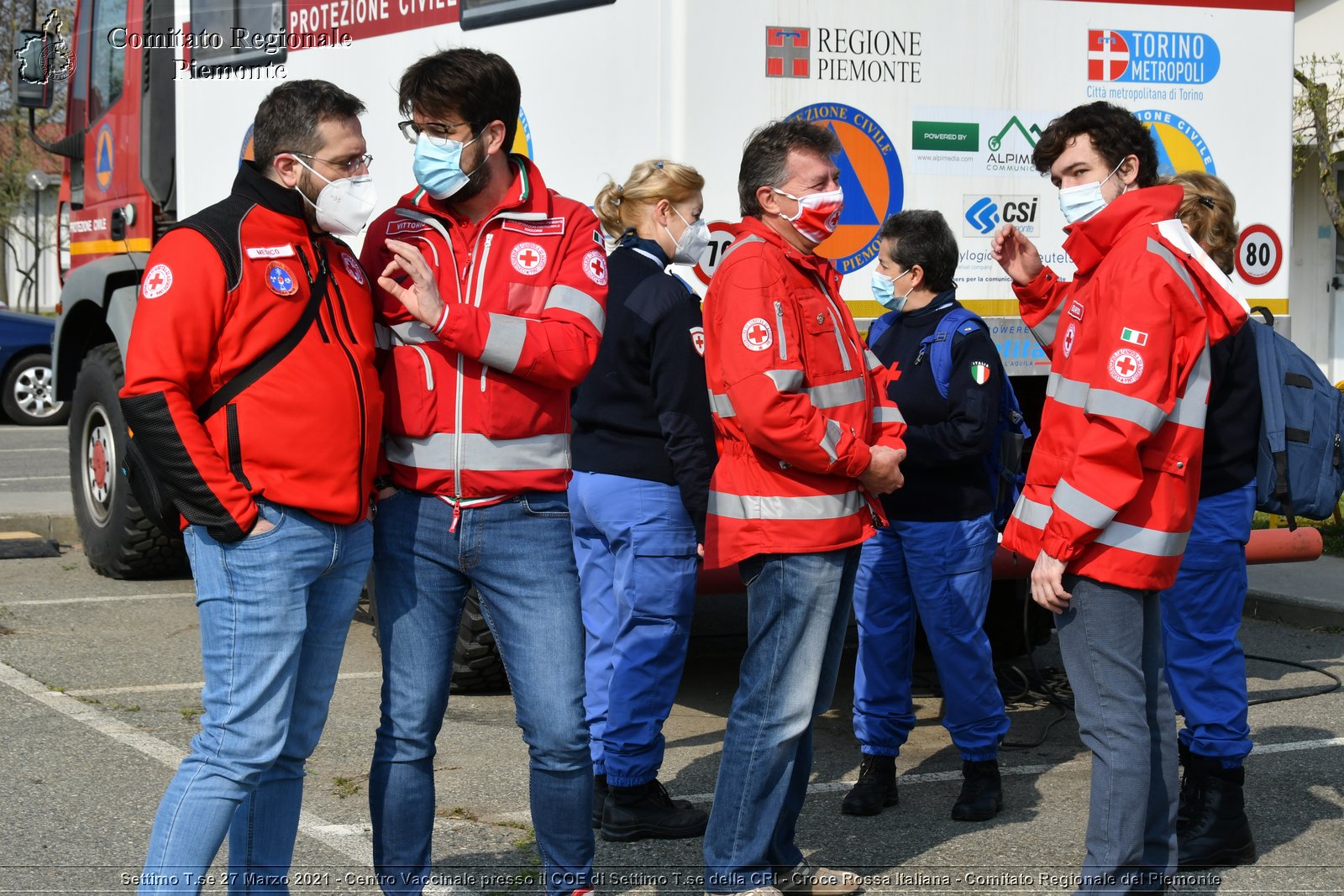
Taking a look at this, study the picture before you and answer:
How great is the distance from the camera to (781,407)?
364 cm

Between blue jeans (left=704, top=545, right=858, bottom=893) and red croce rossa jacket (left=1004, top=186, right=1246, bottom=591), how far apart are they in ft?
Result: 1.67

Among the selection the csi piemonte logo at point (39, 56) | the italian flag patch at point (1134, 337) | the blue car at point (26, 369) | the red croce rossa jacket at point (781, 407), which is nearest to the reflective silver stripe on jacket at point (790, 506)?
the red croce rossa jacket at point (781, 407)

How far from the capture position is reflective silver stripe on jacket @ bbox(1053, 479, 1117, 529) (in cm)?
355

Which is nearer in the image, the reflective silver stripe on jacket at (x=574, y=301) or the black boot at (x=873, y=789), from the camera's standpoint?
the reflective silver stripe on jacket at (x=574, y=301)

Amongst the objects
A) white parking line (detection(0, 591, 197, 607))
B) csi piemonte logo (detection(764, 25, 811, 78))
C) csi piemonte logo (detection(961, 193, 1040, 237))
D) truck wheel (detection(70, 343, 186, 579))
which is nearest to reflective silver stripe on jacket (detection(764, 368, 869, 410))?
csi piemonte logo (detection(764, 25, 811, 78))

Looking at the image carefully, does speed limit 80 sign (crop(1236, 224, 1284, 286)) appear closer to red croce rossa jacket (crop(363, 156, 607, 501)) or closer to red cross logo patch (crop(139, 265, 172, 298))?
red croce rossa jacket (crop(363, 156, 607, 501))

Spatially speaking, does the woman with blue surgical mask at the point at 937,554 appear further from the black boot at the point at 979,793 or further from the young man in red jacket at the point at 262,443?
the young man in red jacket at the point at 262,443

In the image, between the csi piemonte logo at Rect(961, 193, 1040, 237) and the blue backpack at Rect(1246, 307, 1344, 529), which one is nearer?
the blue backpack at Rect(1246, 307, 1344, 529)

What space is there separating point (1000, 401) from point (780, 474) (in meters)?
1.39

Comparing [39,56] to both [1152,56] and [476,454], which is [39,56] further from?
[476,454]

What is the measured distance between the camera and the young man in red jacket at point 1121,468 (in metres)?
3.55

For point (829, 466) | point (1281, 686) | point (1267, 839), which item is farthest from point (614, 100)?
point (1281, 686)

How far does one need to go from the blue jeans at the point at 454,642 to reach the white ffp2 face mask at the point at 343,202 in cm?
60

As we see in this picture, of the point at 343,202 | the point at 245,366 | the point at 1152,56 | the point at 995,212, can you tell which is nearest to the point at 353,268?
the point at 343,202
